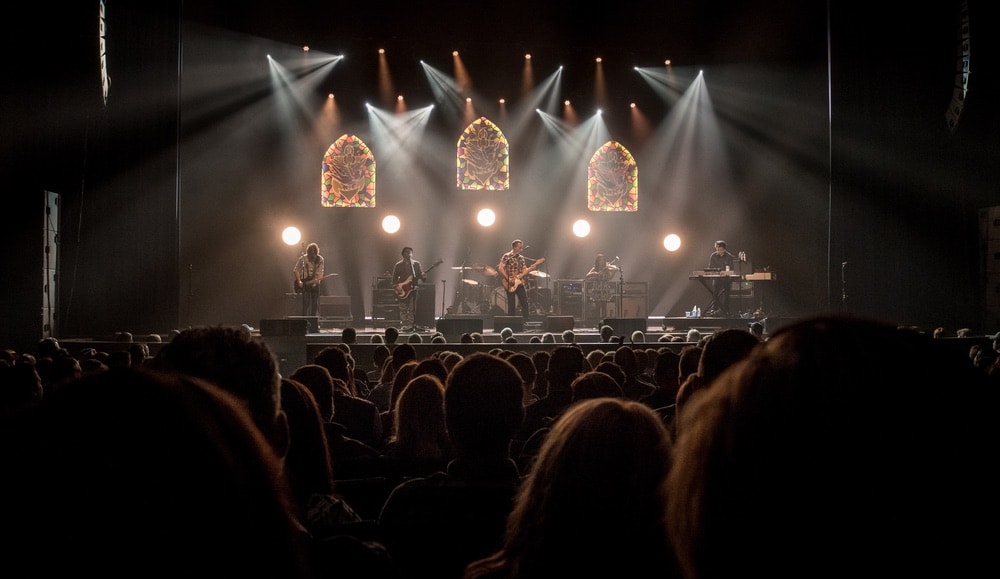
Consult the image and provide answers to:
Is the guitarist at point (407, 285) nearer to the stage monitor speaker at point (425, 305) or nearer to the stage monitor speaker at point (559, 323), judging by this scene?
the stage monitor speaker at point (425, 305)

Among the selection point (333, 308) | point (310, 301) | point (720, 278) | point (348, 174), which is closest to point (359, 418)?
point (310, 301)

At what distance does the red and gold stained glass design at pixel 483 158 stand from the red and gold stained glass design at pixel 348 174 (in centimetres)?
239

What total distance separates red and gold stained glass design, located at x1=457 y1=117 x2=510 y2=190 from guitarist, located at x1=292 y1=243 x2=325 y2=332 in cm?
557

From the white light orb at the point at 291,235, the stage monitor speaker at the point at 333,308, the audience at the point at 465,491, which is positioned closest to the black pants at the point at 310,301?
the stage monitor speaker at the point at 333,308

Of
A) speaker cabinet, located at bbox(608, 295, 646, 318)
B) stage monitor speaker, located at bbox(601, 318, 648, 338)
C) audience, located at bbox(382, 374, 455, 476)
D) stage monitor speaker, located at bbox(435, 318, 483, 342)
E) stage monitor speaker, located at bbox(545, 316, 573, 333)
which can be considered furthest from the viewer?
speaker cabinet, located at bbox(608, 295, 646, 318)

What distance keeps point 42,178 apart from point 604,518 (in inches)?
621

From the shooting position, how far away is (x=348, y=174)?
68.7 ft

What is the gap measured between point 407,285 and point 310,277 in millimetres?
2024

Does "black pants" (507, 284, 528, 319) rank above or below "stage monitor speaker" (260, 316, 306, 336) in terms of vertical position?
above

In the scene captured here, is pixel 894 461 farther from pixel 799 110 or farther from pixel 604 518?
pixel 799 110

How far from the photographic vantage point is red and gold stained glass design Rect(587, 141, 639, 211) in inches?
845

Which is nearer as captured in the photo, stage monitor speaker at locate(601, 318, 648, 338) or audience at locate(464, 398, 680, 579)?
audience at locate(464, 398, 680, 579)

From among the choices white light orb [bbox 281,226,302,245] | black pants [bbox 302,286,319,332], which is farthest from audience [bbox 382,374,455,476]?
white light orb [bbox 281,226,302,245]

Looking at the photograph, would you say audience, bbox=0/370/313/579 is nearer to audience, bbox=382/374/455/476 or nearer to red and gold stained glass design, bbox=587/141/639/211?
audience, bbox=382/374/455/476
